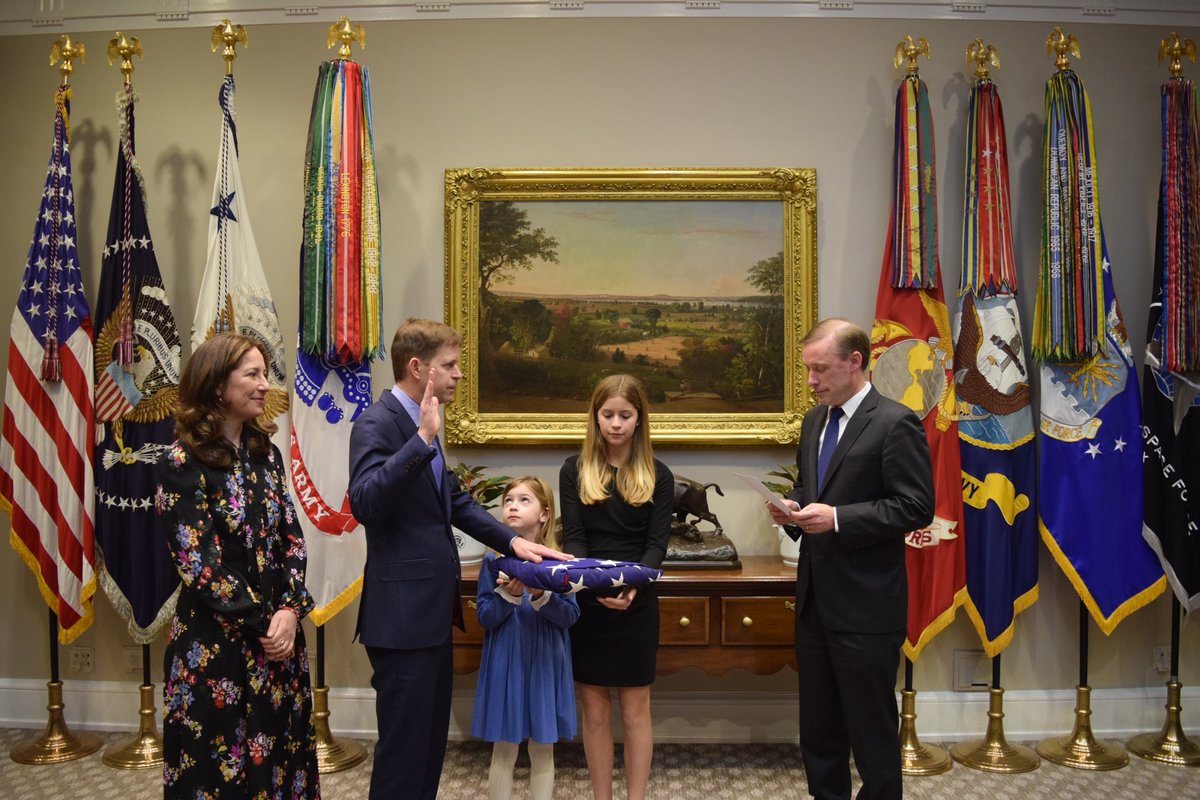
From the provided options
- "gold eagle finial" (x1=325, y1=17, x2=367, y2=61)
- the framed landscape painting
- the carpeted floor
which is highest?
"gold eagle finial" (x1=325, y1=17, x2=367, y2=61)

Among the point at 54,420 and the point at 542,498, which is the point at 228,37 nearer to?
the point at 54,420

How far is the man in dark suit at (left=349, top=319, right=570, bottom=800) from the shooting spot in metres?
2.39

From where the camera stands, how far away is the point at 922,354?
3.96 m

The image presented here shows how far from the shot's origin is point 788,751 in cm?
407

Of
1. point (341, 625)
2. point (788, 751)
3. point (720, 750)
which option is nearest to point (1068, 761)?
point (788, 751)

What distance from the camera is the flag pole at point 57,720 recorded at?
3971 mm

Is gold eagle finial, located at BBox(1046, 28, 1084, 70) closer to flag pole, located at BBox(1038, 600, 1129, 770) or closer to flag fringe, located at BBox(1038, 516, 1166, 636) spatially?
flag fringe, located at BBox(1038, 516, 1166, 636)

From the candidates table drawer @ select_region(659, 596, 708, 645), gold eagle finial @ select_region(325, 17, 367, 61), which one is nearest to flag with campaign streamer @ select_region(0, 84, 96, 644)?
gold eagle finial @ select_region(325, 17, 367, 61)

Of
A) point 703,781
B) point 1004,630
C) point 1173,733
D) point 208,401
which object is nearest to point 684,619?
point 703,781

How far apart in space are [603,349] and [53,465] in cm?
254

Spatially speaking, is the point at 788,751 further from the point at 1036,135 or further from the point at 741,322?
the point at 1036,135

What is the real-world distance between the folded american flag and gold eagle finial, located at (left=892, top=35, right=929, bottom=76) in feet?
8.98

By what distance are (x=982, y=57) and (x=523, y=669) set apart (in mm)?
3368

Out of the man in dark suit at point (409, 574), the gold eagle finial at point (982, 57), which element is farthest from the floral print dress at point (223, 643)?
the gold eagle finial at point (982, 57)
